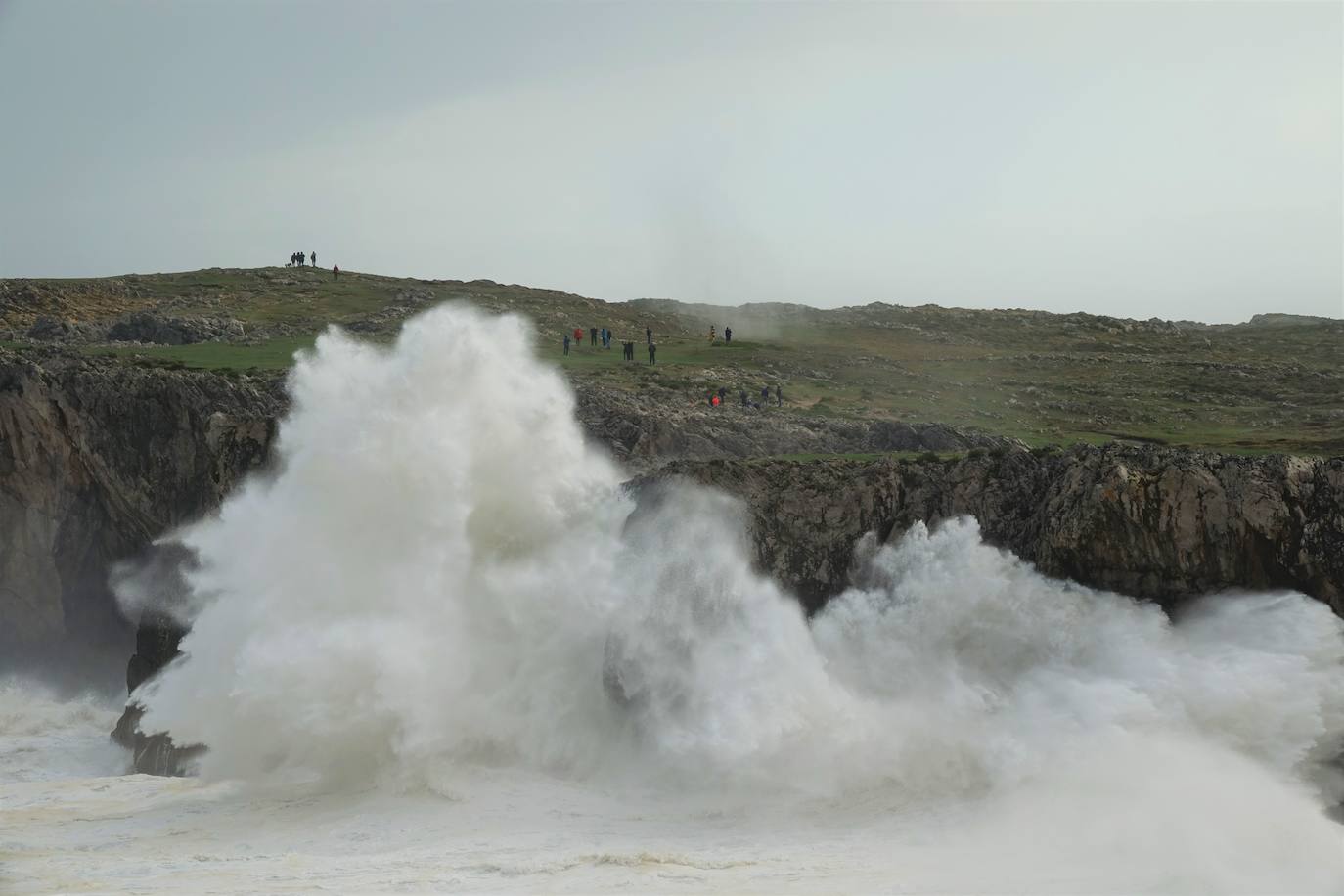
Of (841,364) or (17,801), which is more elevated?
(841,364)

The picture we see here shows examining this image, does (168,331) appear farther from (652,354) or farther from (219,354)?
(652,354)

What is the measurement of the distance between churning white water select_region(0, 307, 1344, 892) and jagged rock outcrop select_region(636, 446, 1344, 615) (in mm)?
457

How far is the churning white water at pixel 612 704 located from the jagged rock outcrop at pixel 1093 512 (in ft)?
1.50

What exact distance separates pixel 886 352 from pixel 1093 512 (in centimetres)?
2711

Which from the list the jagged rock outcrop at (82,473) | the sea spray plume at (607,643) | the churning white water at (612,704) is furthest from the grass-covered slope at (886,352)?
the churning white water at (612,704)

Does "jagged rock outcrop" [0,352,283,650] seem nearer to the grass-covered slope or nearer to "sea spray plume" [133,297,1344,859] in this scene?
the grass-covered slope

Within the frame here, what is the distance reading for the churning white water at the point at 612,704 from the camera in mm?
17469

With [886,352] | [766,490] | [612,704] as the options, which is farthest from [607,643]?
[886,352]

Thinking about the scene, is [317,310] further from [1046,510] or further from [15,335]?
[1046,510]

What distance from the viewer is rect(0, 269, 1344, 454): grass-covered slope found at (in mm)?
34625

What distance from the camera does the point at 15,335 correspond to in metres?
43.1

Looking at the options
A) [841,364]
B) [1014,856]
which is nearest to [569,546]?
[1014,856]

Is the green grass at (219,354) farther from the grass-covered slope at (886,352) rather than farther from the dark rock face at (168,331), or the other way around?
the dark rock face at (168,331)

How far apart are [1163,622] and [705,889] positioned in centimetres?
852
